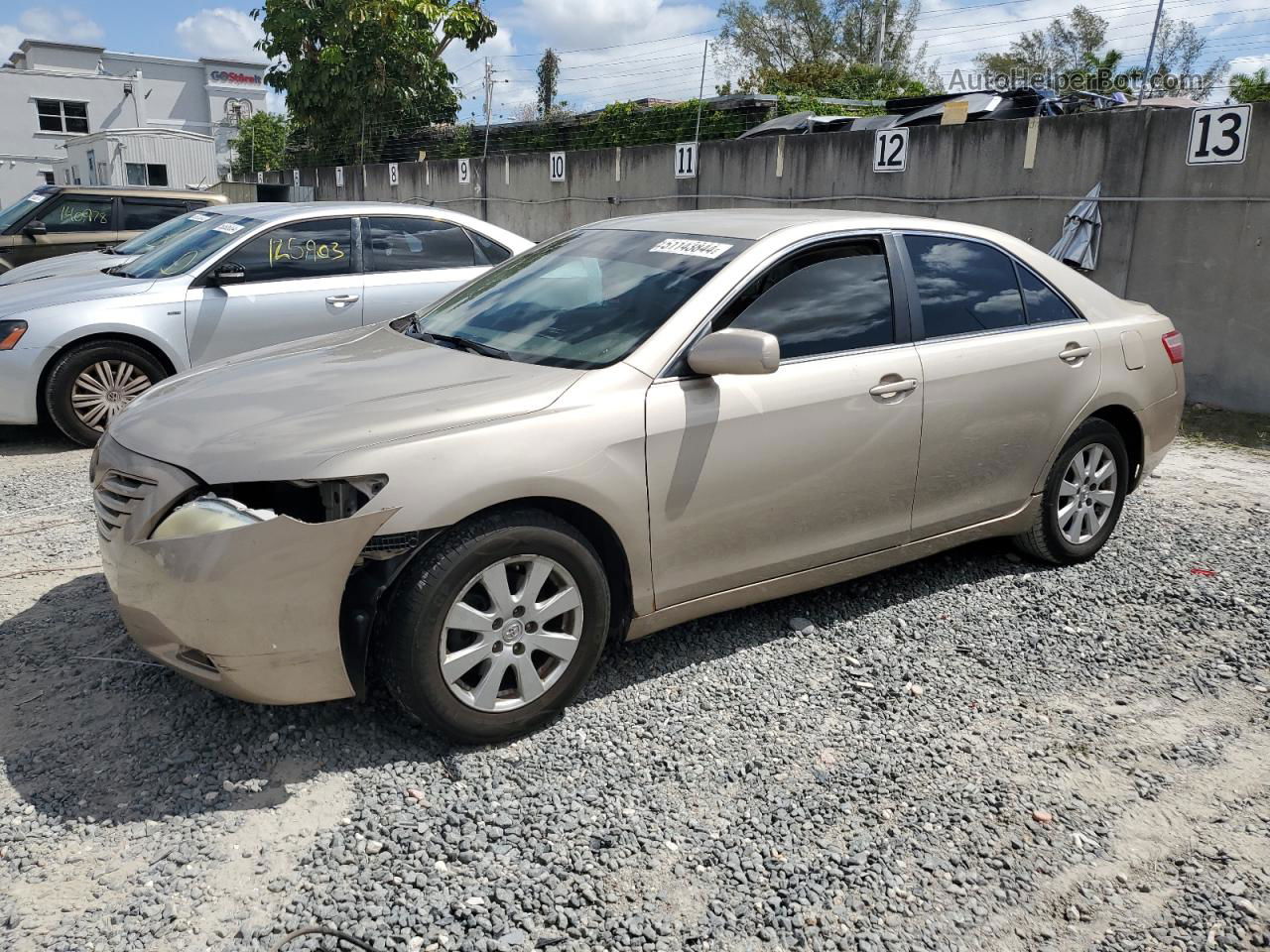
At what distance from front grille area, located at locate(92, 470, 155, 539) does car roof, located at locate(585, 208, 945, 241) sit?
221 centimetres

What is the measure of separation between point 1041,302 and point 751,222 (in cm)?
150

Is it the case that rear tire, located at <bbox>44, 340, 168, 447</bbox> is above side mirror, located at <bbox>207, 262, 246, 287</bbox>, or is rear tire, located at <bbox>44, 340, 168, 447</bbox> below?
below

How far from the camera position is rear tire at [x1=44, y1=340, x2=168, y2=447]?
6.89 meters

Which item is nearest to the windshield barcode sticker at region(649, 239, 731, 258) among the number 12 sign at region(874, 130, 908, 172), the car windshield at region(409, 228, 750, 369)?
the car windshield at region(409, 228, 750, 369)

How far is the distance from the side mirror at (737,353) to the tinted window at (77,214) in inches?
410

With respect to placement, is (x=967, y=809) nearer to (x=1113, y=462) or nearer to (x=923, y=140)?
(x=1113, y=462)

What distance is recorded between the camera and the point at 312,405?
3318 mm

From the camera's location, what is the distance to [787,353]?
389cm

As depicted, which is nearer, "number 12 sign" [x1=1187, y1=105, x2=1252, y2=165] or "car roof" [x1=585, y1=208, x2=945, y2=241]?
"car roof" [x1=585, y1=208, x2=945, y2=241]

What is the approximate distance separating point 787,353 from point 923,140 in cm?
781

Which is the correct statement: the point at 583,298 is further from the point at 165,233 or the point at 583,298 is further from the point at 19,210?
the point at 19,210

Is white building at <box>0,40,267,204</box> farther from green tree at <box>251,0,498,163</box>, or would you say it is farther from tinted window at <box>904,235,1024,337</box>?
tinted window at <box>904,235,1024,337</box>

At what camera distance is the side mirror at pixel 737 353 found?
3463 mm

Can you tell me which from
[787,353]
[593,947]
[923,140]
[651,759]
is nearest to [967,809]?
[651,759]
